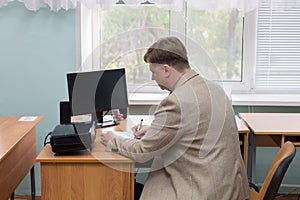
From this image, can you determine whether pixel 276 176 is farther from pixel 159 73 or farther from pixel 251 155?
pixel 251 155

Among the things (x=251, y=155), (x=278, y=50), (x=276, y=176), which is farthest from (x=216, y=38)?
(x=276, y=176)

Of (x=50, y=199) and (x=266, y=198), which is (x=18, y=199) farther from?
(x=266, y=198)

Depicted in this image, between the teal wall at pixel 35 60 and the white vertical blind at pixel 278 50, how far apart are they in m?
1.37

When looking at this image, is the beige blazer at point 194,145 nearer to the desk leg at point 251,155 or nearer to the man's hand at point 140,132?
the man's hand at point 140,132

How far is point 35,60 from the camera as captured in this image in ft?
11.2

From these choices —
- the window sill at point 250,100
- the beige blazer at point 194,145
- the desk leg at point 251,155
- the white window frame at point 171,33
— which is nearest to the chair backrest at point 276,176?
the beige blazer at point 194,145

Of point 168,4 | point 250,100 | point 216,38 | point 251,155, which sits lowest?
point 251,155

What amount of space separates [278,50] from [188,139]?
69.9 inches

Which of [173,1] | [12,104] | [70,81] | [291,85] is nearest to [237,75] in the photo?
[291,85]

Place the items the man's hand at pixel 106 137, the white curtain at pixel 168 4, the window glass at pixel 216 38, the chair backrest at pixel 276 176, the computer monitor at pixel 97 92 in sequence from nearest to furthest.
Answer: the chair backrest at pixel 276 176
the man's hand at pixel 106 137
the computer monitor at pixel 97 92
the white curtain at pixel 168 4
the window glass at pixel 216 38

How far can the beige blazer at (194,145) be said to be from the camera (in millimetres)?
1993

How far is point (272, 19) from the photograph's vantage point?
3.48 meters

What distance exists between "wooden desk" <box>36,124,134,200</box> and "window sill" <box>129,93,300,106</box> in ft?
3.78

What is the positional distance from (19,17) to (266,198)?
7.31ft
